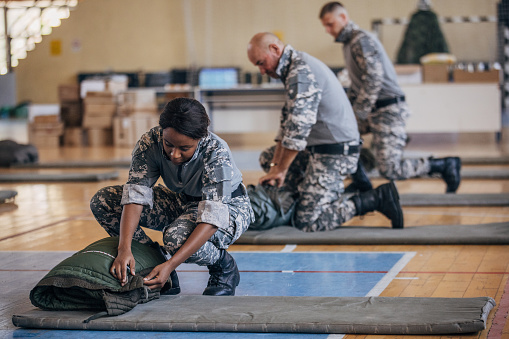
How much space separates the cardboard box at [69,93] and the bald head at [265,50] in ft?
33.4

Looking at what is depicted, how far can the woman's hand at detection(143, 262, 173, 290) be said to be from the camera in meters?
2.62

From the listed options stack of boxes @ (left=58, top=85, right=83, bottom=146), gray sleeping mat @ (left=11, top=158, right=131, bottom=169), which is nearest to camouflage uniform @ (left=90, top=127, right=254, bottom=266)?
gray sleeping mat @ (left=11, top=158, right=131, bottom=169)

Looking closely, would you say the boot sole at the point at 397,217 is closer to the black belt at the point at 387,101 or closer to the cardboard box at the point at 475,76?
the black belt at the point at 387,101

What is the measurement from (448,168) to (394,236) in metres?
1.74

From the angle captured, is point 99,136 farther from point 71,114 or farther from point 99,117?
point 71,114

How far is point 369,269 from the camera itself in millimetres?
3387

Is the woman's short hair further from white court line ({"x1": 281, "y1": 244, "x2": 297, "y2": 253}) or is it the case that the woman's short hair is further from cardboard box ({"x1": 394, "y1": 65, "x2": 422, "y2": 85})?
cardboard box ({"x1": 394, "y1": 65, "x2": 422, "y2": 85})

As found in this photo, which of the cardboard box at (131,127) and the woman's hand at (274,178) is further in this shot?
the cardboard box at (131,127)

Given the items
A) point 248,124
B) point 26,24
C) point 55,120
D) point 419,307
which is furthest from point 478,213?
point 26,24

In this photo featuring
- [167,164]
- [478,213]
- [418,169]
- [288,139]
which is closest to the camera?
[167,164]

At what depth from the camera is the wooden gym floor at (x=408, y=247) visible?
→ 295 cm

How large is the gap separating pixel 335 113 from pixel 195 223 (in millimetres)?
1581

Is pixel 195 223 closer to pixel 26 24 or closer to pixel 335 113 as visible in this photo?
pixel 335 113

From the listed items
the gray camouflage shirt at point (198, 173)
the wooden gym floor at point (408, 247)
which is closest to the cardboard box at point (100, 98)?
the wooden gym floor at point (408, 247)
